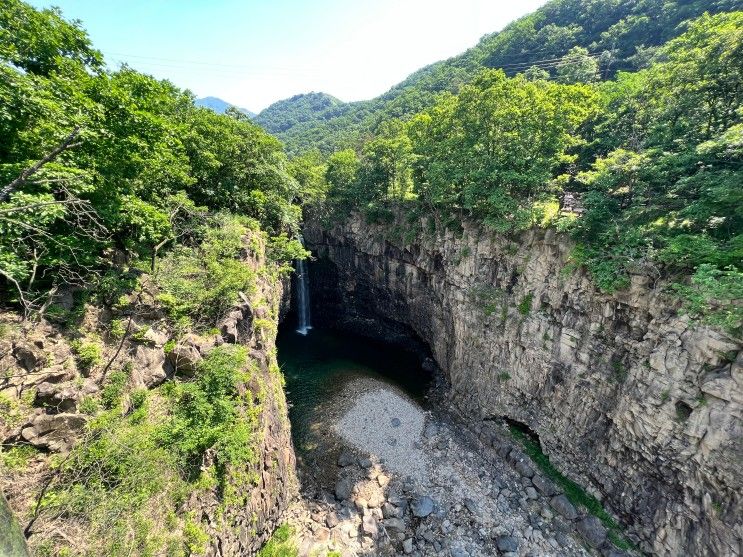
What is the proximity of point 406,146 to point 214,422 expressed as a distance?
83.2ft

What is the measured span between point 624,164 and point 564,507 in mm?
17883

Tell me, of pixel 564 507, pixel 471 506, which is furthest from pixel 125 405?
pixel 564 507

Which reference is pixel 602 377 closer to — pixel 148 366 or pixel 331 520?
pixel 331 520

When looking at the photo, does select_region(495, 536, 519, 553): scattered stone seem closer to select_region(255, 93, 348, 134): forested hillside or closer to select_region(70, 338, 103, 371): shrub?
select_region(70, 338, 103, 371): shrub

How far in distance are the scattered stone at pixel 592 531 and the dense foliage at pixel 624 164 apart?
11.3 m

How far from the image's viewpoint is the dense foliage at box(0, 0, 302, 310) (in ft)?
25.4

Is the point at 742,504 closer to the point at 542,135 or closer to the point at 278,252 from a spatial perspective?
the point at 542,135

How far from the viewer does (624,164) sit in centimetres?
1622

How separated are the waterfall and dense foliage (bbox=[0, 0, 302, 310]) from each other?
22699mm

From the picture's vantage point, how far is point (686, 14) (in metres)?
43.7

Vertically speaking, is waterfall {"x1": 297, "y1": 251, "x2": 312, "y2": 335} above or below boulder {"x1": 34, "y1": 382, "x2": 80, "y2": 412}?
below

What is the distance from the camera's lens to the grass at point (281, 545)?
13853mm

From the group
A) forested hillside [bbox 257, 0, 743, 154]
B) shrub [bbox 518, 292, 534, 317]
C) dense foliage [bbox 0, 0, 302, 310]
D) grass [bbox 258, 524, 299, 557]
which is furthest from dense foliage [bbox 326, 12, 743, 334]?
grass [bbox 258, 524, 299, 557]

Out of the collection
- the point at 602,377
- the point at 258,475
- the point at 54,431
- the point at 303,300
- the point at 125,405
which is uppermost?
the point at 54,431
